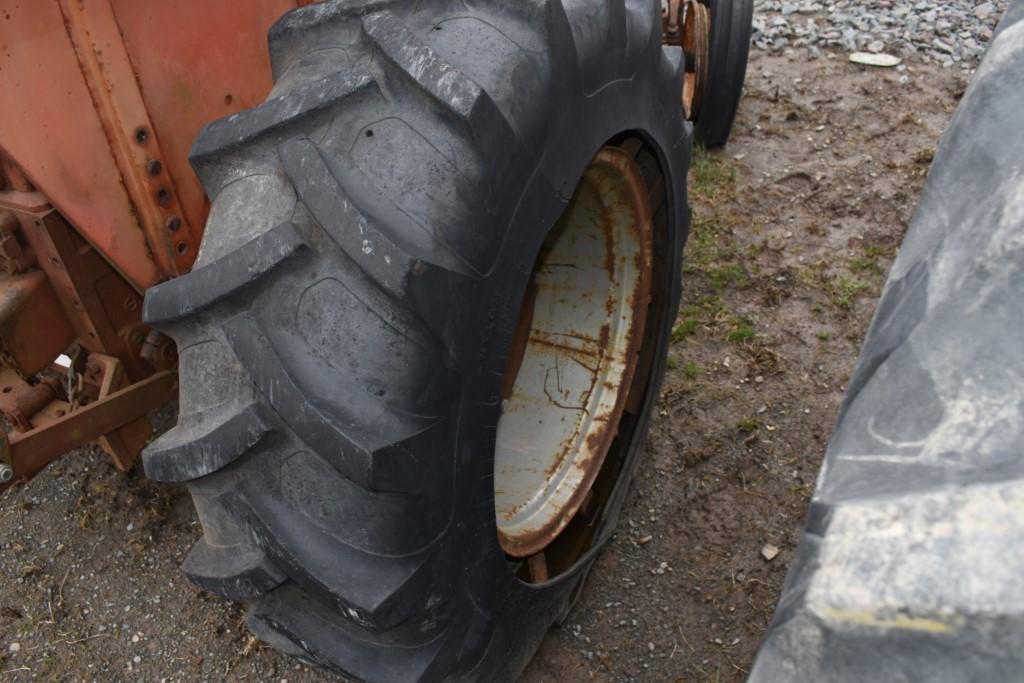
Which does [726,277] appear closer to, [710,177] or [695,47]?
[710,177]

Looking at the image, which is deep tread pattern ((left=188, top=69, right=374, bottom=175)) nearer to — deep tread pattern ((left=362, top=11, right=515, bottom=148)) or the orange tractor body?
deep tread pattern ((left=362, top=11, right=515, bottom=148))

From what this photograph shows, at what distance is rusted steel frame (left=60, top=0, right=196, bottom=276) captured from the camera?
134cm

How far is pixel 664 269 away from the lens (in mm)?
2141

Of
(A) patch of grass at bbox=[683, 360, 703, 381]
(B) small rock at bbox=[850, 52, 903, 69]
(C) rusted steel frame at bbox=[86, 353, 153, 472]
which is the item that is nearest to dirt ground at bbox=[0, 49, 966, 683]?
(A) patch of grass at bbox=[683, 360, 703, 381]

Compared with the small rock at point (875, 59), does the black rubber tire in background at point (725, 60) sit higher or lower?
higher

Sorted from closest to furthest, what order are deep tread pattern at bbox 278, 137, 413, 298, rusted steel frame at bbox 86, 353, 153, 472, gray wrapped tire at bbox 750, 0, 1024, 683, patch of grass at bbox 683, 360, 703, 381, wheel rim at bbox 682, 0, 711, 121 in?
gray wrapped tire at bbox 750, 0, 1024, 683 → deep tread pattern at bbox 278, 137, 413, 298 → rusted steel frame at bbox 86, 353, 153, 472 → patch of grass at bbox 683, 360, 703, 381 → wheel rim at bbox 682, 0, 711, 121

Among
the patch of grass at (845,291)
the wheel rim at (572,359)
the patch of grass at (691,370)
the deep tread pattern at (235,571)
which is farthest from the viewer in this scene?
the patch of grass at (845,291)

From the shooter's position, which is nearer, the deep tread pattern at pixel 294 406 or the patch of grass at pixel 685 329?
the deep tread pattern at pixel 294 406

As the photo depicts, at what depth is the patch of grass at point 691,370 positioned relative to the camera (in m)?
2.78

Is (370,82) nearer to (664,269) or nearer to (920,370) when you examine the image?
(920,370)

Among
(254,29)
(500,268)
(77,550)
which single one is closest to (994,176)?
(500,268)

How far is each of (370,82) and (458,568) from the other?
752 millimetres

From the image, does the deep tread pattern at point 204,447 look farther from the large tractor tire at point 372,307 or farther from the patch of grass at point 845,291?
the patch of grass at point 845,291

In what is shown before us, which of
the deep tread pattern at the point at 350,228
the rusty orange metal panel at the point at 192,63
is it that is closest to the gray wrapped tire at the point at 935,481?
the deep tread pattern at the point at 350,228
